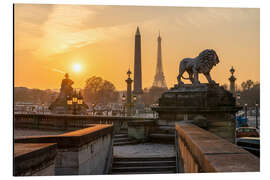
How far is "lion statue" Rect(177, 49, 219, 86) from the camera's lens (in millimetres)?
10031

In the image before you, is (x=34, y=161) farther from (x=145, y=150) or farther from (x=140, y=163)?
(x=145, y=150)

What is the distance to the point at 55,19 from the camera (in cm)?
822

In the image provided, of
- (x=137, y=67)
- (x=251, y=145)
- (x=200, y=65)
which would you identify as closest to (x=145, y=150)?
(x=251, y=145)

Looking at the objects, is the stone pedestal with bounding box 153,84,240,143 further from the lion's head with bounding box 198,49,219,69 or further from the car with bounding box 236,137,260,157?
the lion's head with bounding box 198,49,219,69

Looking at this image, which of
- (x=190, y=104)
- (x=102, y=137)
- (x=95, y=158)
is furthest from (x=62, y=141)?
(x=190, y=104)

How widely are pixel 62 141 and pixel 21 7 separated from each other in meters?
4.82

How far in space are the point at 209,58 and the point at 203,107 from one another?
1.97 metres

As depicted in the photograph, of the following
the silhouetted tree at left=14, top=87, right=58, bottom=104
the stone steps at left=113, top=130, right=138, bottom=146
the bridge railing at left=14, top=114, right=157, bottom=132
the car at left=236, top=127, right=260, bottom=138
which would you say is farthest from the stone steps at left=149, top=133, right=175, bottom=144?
the car at left=236, top=127, right=260, bottom=138

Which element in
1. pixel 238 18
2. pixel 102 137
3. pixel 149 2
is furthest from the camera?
pixel 238 18

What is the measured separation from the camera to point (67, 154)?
4188 mm

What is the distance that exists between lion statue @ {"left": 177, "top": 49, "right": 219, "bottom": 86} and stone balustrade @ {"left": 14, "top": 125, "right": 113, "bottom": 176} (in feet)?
17.0

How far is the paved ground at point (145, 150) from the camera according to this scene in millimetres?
7609

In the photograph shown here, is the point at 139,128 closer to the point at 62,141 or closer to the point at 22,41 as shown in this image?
the point at 22,41

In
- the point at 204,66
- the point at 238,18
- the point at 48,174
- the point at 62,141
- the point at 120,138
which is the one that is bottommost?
the point at 120,138
